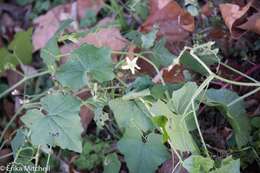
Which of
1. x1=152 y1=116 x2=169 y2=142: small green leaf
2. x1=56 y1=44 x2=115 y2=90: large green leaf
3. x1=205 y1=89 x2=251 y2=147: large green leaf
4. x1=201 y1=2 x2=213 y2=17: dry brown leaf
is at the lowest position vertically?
x1=205 y1=89 x2=251 y2=147: large green leaf

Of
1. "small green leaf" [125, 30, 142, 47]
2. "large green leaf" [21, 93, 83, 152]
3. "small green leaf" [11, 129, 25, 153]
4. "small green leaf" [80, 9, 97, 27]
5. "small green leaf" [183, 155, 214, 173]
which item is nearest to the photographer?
"small green leaf" [183, 155, 214, 173]

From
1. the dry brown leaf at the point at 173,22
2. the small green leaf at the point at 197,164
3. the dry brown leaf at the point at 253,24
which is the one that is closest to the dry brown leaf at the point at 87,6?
the dry brown leaf at the point at 173,22

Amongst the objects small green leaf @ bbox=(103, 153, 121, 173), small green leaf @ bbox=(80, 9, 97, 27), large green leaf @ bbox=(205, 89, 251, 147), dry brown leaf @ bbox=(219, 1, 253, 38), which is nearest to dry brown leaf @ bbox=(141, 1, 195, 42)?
dry brown leaf @ bbox=(219, 1, 253, 38)

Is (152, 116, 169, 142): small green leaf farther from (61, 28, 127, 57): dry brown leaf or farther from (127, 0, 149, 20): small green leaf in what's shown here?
(127, 0, 149, 20): small green leaf

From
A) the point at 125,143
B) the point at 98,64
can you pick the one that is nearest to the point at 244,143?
the point at 125,143

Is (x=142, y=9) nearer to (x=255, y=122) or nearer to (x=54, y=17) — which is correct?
(x=54, y=17)

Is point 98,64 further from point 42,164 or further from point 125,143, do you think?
point 42,164

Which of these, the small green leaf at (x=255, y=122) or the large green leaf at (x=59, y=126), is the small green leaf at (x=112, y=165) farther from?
the small green leaf at (x=255, y=122)
